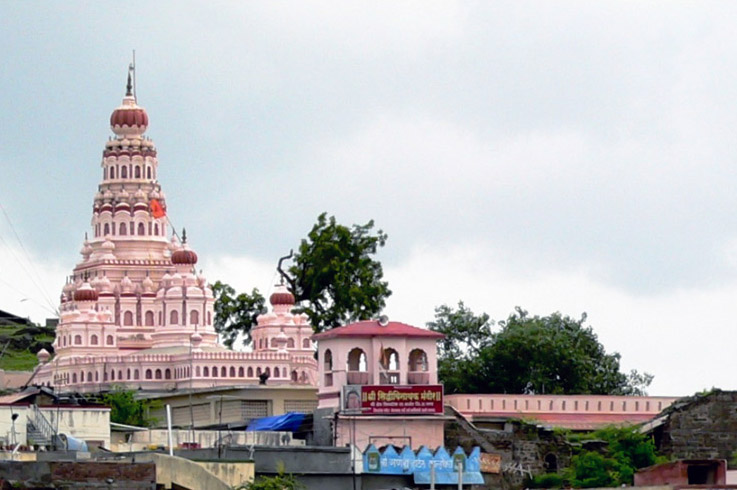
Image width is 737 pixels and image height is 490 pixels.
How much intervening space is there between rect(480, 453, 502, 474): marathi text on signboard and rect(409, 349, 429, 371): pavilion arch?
161 inches

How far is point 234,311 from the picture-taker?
11869cm

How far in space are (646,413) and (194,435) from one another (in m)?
Result: 20.0

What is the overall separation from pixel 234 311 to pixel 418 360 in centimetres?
5443

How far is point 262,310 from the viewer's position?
381 ft

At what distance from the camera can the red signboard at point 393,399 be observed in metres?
61.1

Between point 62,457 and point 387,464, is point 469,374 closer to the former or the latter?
point 387,464

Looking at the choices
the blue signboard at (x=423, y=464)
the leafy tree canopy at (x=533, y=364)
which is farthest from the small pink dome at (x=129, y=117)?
the blue signboard at (x=423, y=464)

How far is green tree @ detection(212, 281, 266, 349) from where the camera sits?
11694cm

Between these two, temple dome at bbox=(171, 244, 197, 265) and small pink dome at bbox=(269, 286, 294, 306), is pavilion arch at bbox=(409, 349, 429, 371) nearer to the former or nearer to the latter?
small pink dome at bbox=(269, 286, 294, 306)

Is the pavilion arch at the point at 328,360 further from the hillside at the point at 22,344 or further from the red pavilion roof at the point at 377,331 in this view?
the hillside at the point at 22,344

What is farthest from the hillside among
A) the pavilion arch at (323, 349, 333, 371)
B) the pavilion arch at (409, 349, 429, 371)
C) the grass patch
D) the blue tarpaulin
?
the pavilion arch at (409, 349, 429, 371)

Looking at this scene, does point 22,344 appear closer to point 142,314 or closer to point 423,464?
point 142,314

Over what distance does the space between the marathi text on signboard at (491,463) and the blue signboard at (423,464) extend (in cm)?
372

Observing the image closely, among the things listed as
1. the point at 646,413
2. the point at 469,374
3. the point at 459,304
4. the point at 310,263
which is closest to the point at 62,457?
the point at 646,413
